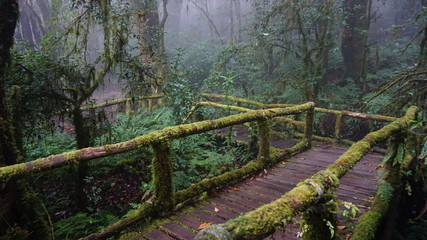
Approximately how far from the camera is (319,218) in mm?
1892

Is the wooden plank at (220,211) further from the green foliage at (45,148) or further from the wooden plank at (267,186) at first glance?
the green foliage at (45,148)

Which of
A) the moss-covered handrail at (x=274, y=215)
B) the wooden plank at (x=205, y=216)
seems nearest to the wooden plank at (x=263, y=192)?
the wooden plank at (x=205, y=216)

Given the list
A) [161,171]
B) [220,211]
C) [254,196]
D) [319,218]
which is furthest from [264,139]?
[319,218]

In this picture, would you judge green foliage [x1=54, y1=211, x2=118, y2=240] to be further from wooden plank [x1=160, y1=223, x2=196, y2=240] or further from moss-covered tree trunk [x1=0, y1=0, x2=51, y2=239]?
wooden plank [x1=160, y1=223, x2=196, y2=240]

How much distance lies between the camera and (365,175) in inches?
209

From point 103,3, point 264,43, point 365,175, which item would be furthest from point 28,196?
point 264,43

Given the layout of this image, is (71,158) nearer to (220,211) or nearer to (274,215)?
(220,211)

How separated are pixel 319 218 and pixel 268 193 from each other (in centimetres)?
286

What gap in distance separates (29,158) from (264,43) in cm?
977

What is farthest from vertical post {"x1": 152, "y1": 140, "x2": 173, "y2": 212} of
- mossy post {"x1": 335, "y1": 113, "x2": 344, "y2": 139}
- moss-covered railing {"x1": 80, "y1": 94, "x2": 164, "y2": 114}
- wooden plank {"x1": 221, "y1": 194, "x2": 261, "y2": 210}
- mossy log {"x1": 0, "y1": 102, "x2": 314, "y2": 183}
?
mossy post {"x1": 335, "y1": 113, "x2": 344, "y2": 139}

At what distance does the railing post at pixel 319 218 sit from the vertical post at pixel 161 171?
2140mm

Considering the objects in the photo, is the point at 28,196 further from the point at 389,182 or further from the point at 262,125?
the point at 389,182

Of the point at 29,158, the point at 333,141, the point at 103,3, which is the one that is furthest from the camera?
the point at 333,141

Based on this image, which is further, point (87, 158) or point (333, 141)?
point (333, 141)
